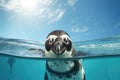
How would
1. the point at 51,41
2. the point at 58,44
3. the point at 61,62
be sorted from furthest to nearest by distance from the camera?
the point at 61,62
the point at 51,41
the point at 58,44

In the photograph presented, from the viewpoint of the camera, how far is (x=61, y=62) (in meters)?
7.61

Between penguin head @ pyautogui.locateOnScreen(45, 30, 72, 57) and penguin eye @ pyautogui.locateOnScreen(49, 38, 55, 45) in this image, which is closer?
penguin head @ pyautogui.locateOnScreen(45, 30, 72, 57)

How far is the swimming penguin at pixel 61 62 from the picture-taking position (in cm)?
709

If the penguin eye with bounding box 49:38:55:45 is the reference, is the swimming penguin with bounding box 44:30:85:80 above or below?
below

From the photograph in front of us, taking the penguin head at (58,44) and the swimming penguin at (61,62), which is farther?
the swimming penguin at (61,62)

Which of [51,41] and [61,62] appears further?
[61,62]

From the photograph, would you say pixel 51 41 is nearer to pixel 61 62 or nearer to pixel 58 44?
pixel 58 44


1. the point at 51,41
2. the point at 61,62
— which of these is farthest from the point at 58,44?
the point at 61,62

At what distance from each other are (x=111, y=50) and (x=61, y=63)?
579 centimetres

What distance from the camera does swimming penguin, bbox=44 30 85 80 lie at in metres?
7.09

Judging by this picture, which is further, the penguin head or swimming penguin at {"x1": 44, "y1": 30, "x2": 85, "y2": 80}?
swimming penguin at {"x1": 44, "y1": 30, "x2": 85, "y2": 80}

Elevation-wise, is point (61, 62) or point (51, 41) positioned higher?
point (51, 41)

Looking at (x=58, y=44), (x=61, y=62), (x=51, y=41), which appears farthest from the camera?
(x=61, y=62)

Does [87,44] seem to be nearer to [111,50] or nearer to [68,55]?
[111,50]
